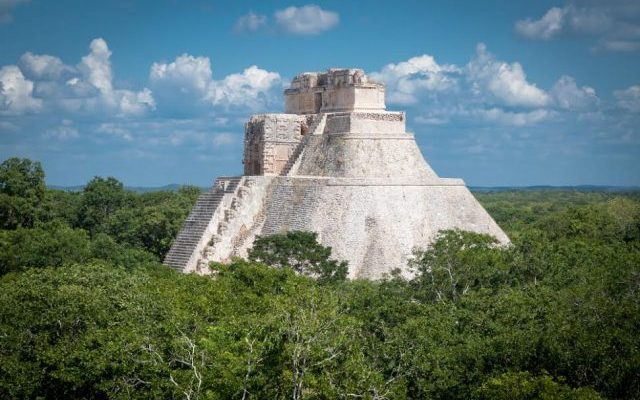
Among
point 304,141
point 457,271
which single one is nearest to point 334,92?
point 304,141

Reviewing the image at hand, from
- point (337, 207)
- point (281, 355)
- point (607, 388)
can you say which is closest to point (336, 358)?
point (281, 355)

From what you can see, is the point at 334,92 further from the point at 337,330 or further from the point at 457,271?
the point at 337,330

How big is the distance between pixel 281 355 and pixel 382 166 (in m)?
22.4

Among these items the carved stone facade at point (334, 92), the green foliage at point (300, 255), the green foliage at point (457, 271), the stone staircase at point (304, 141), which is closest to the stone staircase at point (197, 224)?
the stone staircase at point (304, 141)

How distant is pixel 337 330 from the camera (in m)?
24.1

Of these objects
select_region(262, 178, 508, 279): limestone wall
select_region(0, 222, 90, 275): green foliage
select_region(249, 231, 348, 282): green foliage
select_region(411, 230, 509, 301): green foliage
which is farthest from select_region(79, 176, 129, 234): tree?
select_region(411, 230, 509, 301): green foliage

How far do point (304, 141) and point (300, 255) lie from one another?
8.19 metres

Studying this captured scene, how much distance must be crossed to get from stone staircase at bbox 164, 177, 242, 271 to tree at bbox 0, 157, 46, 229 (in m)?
13.5

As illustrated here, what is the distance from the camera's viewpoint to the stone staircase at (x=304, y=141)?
46.5 metres

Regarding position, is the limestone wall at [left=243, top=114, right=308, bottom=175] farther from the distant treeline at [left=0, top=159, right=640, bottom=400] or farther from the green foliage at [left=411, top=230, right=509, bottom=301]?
the green foliage at [left=411, top=230, right=509, bottom=301]

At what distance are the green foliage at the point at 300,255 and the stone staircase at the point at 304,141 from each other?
6022mm

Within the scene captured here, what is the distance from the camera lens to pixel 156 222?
173 ft

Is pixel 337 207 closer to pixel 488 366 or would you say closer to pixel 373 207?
pixel 373 207

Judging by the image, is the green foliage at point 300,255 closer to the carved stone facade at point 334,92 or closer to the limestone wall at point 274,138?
the limestone wall at point 274,138
